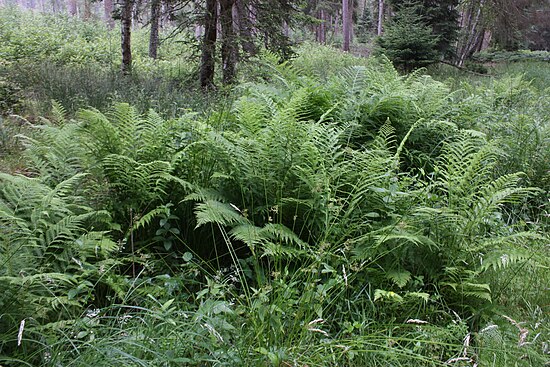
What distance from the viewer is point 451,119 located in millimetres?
5027

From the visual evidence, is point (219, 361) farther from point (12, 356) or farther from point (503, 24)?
point (503, 24)

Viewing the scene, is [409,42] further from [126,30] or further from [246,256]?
[246,256]

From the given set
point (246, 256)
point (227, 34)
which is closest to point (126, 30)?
point (227, 34)

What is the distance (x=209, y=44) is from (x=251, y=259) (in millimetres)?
6995

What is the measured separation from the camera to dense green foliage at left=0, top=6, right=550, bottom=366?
194 centimetres

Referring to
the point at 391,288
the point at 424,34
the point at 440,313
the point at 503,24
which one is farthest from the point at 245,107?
the point at 503,24

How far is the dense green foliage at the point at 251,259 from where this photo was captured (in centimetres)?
194

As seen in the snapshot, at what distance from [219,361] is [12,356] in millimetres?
917

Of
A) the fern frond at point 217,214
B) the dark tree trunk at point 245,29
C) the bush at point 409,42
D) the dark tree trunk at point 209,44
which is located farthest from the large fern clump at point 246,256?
the bush at point 409,42

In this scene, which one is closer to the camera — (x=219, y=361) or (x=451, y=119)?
(x=219, y=361)

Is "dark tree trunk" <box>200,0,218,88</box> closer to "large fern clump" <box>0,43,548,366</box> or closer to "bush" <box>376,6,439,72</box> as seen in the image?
"large fern clump" <box>0,43,548,366</box>

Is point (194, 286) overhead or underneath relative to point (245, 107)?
underneath

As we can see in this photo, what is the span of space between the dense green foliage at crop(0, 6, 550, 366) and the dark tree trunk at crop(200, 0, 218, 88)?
5.60 m

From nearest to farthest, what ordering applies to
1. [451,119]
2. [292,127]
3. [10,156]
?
[292,127] < [10,156] < [451,119]
